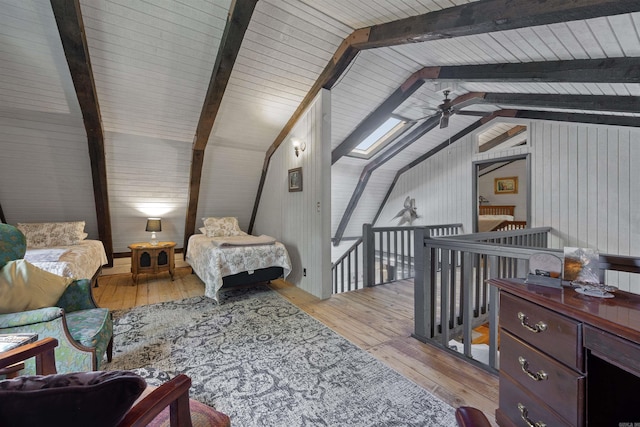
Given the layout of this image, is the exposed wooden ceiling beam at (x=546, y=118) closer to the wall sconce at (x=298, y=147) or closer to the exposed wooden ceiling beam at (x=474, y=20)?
the exposed wooden ceiling beam at (x=474, y=20)

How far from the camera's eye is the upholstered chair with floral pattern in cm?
166

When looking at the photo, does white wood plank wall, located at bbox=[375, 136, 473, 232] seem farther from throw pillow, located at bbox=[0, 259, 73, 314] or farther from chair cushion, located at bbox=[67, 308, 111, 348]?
throw pillow, located at bbox=[0, 259, 73, 314]

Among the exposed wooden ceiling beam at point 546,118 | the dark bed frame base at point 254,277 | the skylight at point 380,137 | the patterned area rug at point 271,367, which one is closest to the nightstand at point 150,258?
the patterned area rug at point 271,367

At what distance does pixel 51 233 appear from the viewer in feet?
13.3

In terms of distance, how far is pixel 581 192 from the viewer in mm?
4266

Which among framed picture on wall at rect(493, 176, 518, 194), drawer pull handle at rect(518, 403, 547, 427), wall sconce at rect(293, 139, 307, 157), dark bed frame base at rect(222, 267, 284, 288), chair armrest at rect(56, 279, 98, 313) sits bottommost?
dark bed frame base at rect(222, 267, 284, 288)

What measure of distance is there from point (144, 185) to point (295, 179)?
8.40 ft

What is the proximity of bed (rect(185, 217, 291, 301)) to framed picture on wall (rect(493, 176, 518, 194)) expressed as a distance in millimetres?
7681

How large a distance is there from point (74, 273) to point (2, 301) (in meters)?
1.34

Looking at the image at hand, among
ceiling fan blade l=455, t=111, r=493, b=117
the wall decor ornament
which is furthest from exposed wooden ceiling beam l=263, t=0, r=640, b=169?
the wall decor ornament

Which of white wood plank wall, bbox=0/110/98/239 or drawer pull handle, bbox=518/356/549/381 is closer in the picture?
drawer pull handle, bbox=518/356/549/381

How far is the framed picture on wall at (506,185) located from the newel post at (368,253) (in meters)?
6.59

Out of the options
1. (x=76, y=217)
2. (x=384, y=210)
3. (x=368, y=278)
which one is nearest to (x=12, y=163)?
(x=76, y=217)

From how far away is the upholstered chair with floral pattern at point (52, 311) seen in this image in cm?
166
